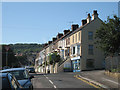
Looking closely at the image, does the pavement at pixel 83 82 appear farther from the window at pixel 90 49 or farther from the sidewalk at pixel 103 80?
the window at pixel 90 49

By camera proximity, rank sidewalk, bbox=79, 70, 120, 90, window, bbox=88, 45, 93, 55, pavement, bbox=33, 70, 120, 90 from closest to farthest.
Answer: pavement, bbox=33, 70, 120, 90, sidewalk, bbox=79, 70, 120, 90, window, bbox=88, 45, 93, 55

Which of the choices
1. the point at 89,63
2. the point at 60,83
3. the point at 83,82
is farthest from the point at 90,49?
the point at 60,83

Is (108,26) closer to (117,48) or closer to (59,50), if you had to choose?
(117,48)

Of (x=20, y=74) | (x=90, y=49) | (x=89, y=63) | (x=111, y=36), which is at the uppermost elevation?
(x=111, y=36)

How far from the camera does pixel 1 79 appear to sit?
6.71 meters

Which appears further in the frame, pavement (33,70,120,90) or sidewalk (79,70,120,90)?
sidewalk (79,70,120,90)

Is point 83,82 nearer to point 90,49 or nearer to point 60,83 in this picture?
point 60,83

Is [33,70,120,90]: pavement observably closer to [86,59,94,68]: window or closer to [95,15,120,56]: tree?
[95,15,120,56]: tree

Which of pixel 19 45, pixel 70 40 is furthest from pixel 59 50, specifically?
pixel 19 45

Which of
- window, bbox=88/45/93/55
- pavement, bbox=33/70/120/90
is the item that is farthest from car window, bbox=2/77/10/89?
window, bbox=88/45/93/55

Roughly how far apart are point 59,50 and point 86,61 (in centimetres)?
1684

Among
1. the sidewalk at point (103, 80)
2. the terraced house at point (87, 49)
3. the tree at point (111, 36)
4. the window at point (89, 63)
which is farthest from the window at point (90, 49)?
the sidewalk at point (103, 80)

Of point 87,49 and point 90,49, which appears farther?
point 90,49

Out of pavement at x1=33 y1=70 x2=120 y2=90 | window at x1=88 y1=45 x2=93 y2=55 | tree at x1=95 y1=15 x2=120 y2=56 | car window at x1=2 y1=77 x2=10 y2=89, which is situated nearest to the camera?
car window at x1=2 y1=77 x2=10 y2=89
